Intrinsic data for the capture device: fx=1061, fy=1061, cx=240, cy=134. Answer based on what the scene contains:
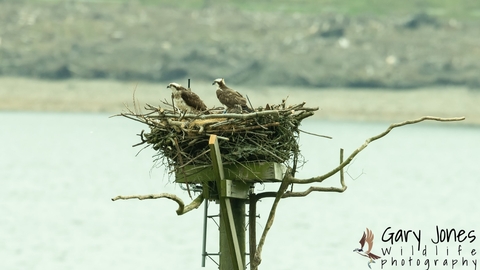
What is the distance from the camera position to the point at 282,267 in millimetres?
21266

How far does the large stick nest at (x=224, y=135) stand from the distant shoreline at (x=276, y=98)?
53337 mm

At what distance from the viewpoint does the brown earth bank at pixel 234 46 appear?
7094 centimetres

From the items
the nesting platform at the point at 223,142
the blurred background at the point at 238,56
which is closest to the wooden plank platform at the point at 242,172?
the nesting platform at the point at 223,142

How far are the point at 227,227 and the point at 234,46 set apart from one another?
227ft

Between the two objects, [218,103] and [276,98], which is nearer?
[218,103]

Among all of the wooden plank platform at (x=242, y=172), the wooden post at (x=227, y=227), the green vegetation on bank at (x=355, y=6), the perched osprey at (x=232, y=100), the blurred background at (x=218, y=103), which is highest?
the green vegetation on bank at (x=355, y=6)

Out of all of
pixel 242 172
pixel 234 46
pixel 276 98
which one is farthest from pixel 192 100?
pixel 234 46

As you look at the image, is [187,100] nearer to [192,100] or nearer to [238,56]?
[192,100]

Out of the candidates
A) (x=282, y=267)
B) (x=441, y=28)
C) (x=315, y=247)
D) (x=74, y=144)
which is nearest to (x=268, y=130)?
(x=282, y=267)

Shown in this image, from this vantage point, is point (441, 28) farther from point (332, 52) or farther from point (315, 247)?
point (315, 247)

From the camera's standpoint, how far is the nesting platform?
7.86m

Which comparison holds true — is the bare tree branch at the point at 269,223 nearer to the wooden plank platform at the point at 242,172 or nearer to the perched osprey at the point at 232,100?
the wooden plank platform at the point at 242,172

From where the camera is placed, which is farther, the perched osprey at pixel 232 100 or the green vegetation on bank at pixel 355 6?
the green vegetation on bank at pixel 355 6

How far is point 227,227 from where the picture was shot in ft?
25.0
